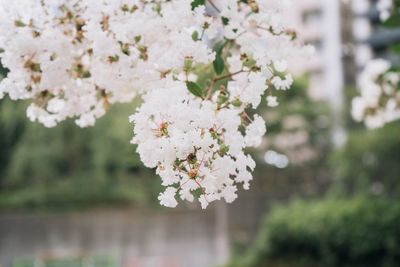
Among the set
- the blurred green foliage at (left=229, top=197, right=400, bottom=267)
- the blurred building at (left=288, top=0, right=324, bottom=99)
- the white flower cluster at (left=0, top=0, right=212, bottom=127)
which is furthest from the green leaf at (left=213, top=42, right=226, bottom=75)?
the blurred building at (left=288, top=0, right=324, bottom=99)

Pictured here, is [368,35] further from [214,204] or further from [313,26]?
[214,204]

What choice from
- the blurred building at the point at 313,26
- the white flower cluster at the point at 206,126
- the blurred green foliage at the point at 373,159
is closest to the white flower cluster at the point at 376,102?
the white flower cluster at the point at 206,126

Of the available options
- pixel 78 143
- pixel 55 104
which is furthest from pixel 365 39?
pixel 55 104

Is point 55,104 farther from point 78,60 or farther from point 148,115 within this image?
point 148,115

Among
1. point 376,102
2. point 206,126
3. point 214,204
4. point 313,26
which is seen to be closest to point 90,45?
point 206,126

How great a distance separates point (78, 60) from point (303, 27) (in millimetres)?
23465

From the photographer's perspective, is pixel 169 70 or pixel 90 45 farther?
pixel 90 45

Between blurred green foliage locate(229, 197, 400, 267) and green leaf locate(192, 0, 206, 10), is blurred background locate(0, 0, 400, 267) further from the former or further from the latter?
green leaf locate(192, 0, 206, 10)

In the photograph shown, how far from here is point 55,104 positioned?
1.32 metres

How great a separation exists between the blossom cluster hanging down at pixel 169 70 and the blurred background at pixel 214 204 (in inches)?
250

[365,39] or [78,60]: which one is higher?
[365,39]

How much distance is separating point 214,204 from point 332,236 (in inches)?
166

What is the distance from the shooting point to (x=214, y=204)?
11531mm

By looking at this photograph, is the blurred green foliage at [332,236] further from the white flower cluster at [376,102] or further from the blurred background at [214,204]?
the white flower cluster at [376,102]
